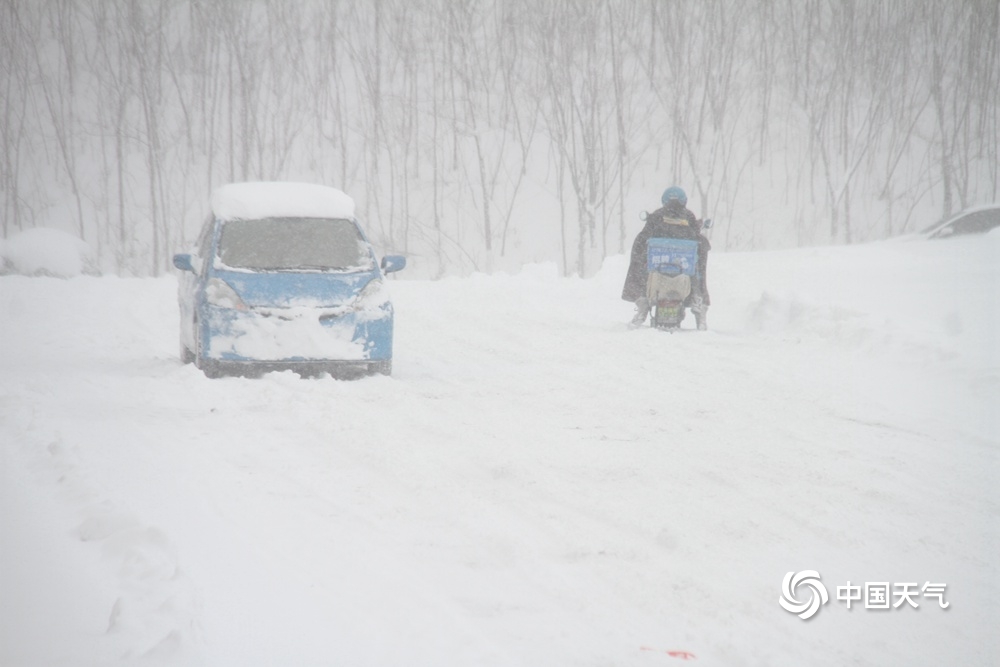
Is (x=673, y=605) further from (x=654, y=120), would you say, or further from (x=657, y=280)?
(x=654, y=120)

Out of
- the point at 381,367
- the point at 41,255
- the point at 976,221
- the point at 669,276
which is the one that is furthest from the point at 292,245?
the point at 41,255

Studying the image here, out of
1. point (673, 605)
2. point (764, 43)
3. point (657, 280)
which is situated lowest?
point (673, 605)

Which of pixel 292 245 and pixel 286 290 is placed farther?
pixel 292 245

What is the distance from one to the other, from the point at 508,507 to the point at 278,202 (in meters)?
5.82

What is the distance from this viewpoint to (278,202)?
32.1ft

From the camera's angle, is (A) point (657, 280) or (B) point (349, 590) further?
(A) point (657, 280)

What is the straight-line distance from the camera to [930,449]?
252 inches

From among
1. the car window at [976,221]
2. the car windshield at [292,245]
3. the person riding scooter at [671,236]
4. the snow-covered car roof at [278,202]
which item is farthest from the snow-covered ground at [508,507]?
the car window at [976,221]

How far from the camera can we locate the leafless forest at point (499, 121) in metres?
35.7

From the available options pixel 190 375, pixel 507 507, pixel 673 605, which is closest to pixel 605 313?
pixel 190 375

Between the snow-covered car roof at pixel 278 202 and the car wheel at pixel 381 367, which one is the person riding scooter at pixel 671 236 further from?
the car wheel at pixel 381 367

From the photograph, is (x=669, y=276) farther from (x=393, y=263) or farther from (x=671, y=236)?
(x=393, y=263)

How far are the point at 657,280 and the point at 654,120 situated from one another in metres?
33.0

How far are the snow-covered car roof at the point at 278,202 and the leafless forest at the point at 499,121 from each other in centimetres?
2454
